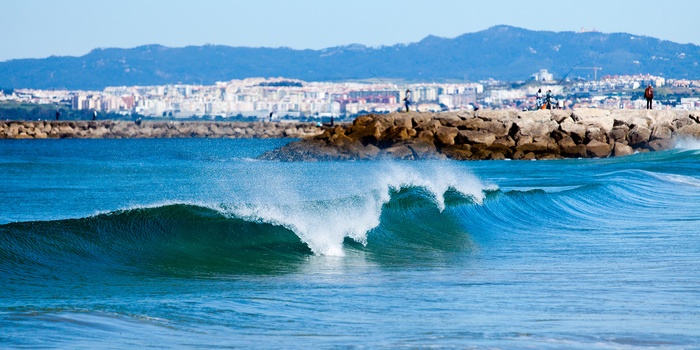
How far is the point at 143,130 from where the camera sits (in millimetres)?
90312

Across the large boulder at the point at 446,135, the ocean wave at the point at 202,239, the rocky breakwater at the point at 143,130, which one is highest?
the ocean wave at the point at 202,239

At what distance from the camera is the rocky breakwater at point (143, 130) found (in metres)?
84.2

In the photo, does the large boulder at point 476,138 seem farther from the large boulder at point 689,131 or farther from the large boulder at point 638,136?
the large boulder at point 689,131

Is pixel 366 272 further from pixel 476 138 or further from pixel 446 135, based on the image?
pixel 476 138

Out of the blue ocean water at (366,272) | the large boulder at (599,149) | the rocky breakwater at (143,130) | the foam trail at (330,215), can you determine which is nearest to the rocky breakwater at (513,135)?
the large boulder at (599,149)

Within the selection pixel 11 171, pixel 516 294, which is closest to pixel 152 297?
pixel 516 294

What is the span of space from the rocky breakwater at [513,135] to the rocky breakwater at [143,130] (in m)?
42.1

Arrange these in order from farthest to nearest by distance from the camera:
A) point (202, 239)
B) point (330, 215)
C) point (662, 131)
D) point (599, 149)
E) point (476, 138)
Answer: point (662, 131) → point (476, 138) → point (599, 149) → point (330, 215) → point (202, 239)

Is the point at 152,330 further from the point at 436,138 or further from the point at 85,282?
the point at 436,138

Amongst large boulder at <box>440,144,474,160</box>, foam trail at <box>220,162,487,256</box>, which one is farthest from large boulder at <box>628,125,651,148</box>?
foam trail at <box>220,162,487,256</box>

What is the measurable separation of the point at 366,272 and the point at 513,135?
31004mm

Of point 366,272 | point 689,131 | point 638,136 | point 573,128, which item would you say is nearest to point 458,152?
point 573,128

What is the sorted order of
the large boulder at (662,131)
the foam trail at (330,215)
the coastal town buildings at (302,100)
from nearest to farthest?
the foam trail at (330,215) → the large boulder at (662,131) → the coastal town buildings at (302,100)

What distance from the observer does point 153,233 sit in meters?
12.4
